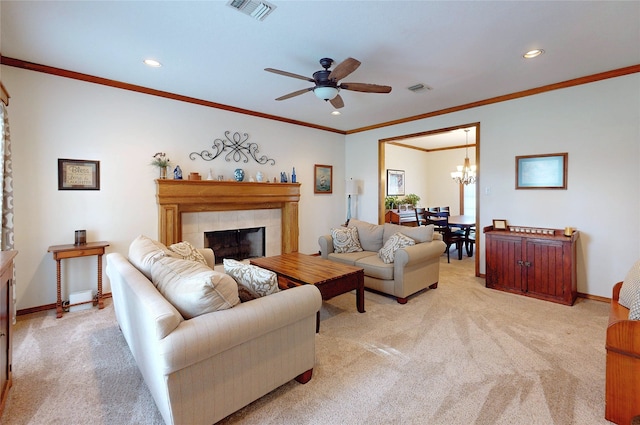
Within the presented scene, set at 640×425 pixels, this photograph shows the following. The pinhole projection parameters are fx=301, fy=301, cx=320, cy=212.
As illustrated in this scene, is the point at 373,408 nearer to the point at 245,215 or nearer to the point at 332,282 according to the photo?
the point at 332,282

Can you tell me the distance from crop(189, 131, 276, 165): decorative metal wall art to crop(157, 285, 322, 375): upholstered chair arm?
10.7 ft

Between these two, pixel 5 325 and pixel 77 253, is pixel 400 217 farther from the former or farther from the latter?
pixel 5 325

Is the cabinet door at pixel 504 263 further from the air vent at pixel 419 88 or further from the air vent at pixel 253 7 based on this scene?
the air vent at pixel 253 7

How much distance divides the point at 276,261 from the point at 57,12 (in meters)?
2.91

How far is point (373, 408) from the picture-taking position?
1799 mm

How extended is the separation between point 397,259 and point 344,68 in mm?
2082

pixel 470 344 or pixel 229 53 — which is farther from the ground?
pixel 229 53

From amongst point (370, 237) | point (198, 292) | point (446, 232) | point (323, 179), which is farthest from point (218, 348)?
point (446, 232)

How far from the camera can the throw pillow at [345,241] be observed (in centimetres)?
425

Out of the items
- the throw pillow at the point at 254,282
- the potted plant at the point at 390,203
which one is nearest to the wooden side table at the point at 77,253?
the throw pillow at the point at 254,282

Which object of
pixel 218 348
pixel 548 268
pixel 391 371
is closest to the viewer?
pixel 218 348

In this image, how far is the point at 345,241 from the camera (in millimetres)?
4266

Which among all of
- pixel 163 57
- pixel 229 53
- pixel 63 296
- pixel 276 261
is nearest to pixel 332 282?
pixel 276 261

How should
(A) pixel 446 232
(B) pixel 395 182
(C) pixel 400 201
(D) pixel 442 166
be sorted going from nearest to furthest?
1. (A) pixel 446 232
2. (C) pixel 400 201
3. (B) pixel 395 182
4. (D) pixel 442 166
